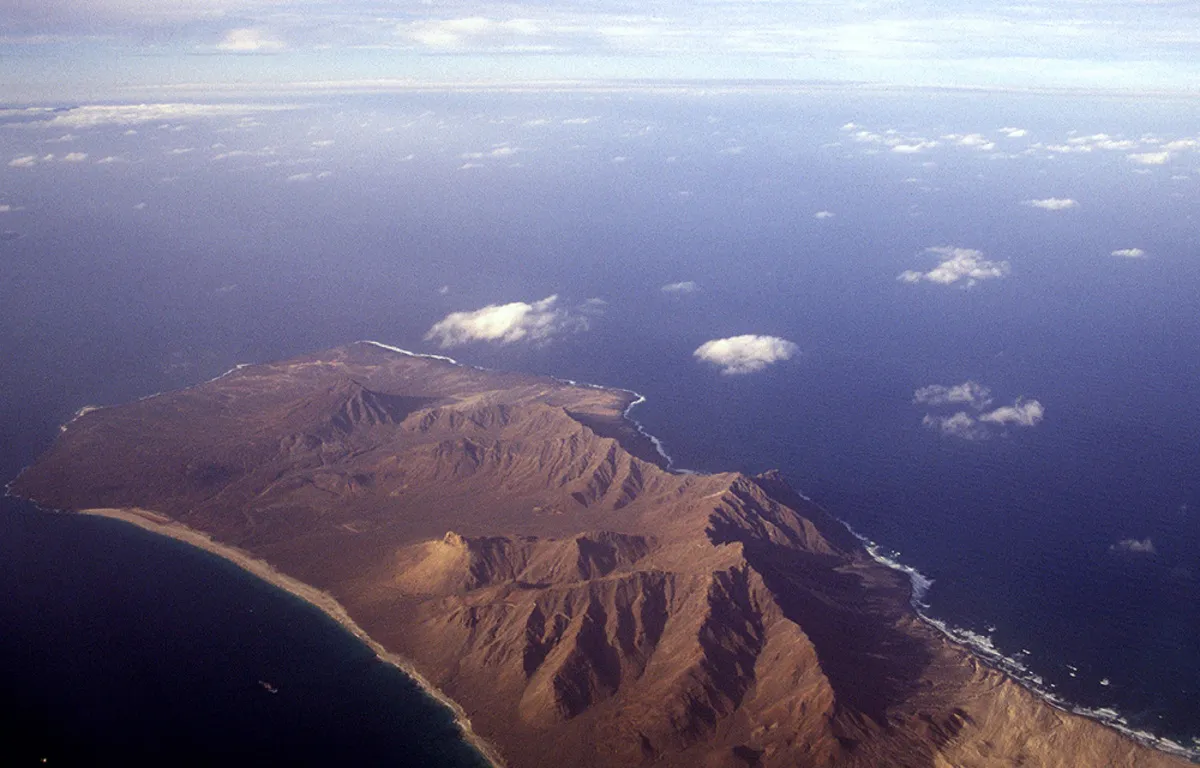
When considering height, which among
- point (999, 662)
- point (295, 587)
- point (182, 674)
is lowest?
point (295, 587)

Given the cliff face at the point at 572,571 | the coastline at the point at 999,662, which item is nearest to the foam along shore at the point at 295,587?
the cliff face at the point at 572,571

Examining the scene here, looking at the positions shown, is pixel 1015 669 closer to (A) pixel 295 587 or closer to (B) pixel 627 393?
(A) pixel 295 587

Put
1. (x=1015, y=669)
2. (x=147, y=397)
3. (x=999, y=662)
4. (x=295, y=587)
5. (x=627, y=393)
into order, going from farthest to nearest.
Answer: (x=627, y=393)
(x=147, y=397)
(x=295, y=587)
(x=999, y=662)
(x=1015, y=669)

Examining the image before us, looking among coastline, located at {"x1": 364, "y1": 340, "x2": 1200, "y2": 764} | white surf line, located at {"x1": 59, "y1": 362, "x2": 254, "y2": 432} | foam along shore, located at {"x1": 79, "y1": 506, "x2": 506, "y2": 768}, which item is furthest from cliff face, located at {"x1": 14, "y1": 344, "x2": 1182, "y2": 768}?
white surf line, located at {"x1": 59, "y1": 362, "x2": 254, "y2": 432}

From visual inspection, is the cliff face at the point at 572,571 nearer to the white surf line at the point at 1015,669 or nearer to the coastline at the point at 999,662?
the coastline at the point at 999,662

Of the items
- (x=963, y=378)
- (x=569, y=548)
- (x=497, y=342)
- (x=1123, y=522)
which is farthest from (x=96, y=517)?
(x=963, y=378)

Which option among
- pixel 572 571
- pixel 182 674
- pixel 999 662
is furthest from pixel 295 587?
pixel 999 662

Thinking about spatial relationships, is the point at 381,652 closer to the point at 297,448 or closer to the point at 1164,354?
the point at 297,448
